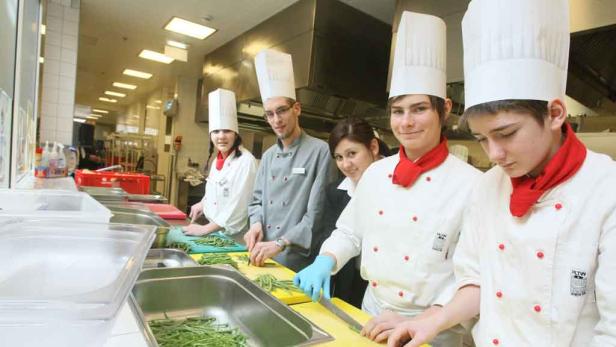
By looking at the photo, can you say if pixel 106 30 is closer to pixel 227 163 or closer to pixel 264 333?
pixel 227 163

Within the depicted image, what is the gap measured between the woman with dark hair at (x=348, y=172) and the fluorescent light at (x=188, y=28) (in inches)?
139

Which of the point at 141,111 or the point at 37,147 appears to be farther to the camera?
the point at 141,111

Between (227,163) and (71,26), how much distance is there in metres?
3.05

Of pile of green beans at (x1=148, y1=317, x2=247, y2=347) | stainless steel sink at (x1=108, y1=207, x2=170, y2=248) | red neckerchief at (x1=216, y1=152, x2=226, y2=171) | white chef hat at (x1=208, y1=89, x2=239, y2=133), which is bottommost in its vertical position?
pile of green beans at (x1=148, y1=317, x2=247, y2=347)

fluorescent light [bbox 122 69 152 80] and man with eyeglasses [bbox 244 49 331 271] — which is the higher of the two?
fluorescent light [bbox 122 69 152 80]

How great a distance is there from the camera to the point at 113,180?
147 inches

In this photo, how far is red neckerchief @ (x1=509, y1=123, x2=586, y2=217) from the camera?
818mm

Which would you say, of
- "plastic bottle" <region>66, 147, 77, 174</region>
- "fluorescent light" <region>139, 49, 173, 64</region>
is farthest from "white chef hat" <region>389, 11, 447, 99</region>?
"fluorescent light" <region>139, 49, 173, 64</region>

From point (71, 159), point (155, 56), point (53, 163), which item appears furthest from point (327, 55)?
point (155, 56)

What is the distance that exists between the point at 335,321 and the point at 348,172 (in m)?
0.89

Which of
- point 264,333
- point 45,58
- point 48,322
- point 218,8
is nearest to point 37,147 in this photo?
point 45,58

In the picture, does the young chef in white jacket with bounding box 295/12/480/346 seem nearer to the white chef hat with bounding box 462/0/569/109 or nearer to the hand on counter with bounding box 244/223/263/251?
the white chef hat with bounding box 462/0/569/109

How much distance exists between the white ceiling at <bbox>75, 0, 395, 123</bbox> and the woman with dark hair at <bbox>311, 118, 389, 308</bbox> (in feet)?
7.94

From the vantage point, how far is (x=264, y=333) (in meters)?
1.12
